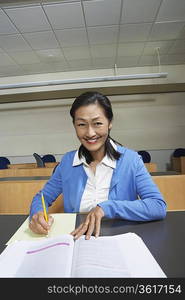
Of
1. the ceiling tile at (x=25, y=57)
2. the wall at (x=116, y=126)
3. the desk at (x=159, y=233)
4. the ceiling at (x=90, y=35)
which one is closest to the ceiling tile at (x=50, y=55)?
the ceiling at (x=90, y=35)

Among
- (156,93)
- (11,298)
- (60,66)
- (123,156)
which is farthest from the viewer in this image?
(156,93)

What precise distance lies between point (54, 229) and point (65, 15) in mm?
3305

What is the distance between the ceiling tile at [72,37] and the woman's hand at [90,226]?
3.59m

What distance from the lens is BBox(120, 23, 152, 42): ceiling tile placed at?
12.0 feet

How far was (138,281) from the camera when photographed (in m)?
0.46

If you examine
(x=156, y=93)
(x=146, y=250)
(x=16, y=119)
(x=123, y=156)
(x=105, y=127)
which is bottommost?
(x=146, y=250)

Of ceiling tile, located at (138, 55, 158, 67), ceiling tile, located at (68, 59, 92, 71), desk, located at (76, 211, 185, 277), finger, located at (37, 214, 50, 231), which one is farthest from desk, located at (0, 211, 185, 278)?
ceiling tile, located at (138, 55, 158, 67)

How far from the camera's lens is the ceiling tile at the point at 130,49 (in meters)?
4.34

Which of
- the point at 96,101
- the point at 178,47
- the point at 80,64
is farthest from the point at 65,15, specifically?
the point at 96,101

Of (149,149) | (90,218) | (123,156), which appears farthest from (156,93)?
(90,218)

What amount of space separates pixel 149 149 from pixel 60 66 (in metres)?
3.06

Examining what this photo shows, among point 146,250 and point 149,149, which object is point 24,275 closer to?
A: point 146,250

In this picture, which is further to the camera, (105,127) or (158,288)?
(105,127)

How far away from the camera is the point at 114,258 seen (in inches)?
23.5
